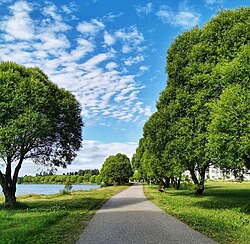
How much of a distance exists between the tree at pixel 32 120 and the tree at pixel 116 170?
5757 cm

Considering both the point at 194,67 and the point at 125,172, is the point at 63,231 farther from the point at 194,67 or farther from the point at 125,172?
the point at 125,172

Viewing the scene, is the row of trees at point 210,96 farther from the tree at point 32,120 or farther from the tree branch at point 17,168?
the tree branch at point 17,168

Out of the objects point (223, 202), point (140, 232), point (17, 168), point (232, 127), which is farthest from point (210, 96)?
point (17, 168)

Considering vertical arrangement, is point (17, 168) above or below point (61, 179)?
below

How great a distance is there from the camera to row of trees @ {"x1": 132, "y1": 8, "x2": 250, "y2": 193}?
16.0 meters

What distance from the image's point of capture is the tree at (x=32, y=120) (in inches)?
824

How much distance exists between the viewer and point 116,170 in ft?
280

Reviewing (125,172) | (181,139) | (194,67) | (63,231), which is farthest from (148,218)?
(125,172)

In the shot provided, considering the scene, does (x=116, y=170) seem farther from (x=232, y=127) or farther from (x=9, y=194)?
(x=232, y=127)

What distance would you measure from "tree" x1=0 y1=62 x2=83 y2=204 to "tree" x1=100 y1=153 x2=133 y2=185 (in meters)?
57.6

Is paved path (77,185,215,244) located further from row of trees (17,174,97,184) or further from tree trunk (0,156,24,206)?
row of trees (17,174,97,184)

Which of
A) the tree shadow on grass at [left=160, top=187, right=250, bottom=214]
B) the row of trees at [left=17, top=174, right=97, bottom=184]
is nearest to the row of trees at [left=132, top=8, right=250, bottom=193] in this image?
the tree shadow on grass at [left=160, top=187, right=250, bottom=214]

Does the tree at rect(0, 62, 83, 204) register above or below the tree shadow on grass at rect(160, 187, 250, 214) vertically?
above

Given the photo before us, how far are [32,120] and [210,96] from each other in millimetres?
12009
